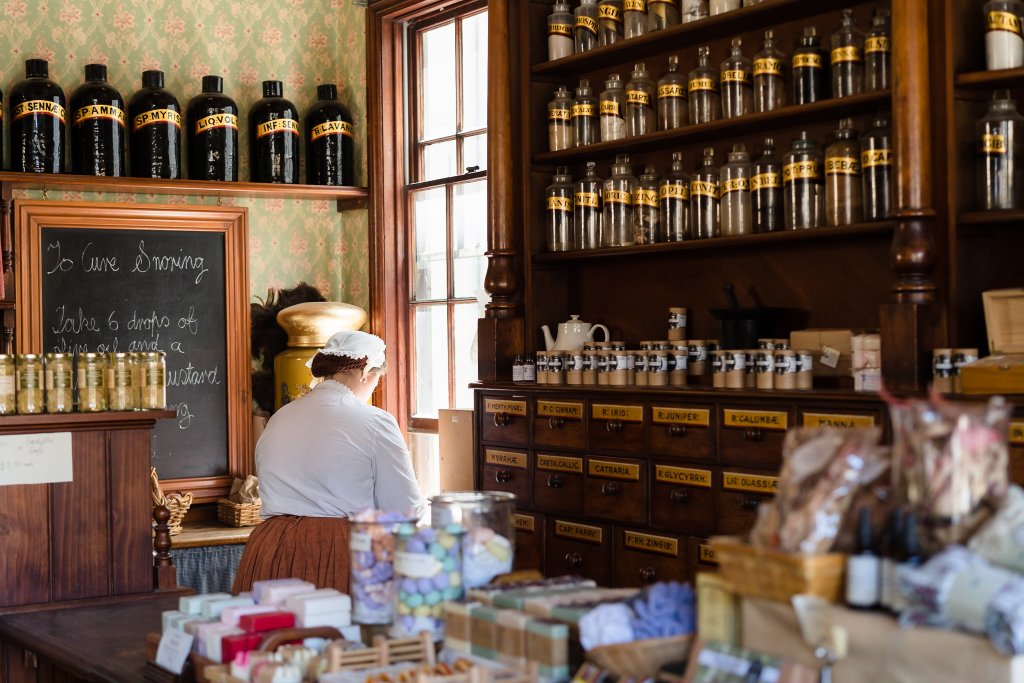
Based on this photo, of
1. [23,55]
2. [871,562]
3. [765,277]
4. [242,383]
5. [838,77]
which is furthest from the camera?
[242,383]

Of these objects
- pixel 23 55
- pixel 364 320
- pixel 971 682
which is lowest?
pixel 971 682

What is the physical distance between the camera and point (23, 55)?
5.04 meters

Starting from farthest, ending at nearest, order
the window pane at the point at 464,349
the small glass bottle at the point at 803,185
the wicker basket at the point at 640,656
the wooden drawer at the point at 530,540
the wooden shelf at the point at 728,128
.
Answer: the window pane at the point at 464,349 → the wooden drawer at the point at 530,540 → the small glass bottle at the point at 803,185 → the wooden shelf at the point at 728,128 → the wicker basket at the point at 640,656

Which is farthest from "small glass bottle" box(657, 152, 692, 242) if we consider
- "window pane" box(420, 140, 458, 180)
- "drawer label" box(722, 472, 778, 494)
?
"window pane" box(420, 140, 458, 180)

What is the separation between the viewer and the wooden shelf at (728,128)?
344 cm

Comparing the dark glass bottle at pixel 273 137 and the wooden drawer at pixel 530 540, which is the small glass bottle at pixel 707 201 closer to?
the wooden drawer at pixel 530 540

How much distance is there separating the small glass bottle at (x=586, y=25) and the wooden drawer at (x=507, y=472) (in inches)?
54.6

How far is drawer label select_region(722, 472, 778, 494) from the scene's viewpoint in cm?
331

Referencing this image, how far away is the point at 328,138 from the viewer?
5465 mm

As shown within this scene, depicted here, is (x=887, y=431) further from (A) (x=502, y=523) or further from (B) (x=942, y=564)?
(B) (x=942, y=564)

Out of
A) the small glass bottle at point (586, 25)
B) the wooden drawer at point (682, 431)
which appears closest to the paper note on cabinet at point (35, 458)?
the wooden drawer at point (682, 431)

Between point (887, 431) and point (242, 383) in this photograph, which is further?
point (242, 383)

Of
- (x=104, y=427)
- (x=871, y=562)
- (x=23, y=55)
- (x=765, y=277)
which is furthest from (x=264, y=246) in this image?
(x=871, y=562)

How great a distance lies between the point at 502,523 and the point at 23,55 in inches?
146
